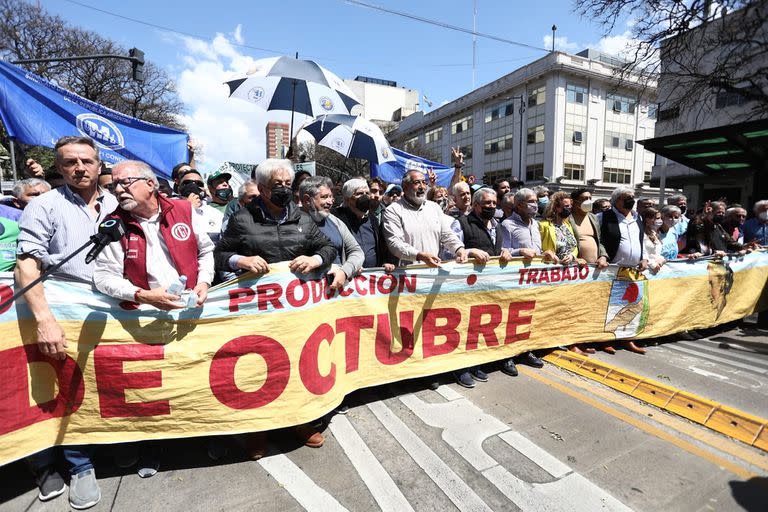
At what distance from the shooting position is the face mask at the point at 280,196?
9.18ft

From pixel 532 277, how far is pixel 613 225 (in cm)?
155

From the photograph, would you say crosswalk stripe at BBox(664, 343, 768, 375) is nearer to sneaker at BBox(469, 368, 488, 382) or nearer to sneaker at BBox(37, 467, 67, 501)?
sneaker at BBox(469, 368, 488, 382)

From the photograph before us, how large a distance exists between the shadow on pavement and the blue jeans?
12.9 feet

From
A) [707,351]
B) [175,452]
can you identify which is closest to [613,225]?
[707,351]

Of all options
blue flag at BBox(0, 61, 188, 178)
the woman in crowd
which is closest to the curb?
the woman in crowd

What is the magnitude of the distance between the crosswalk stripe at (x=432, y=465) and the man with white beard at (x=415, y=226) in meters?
1.44

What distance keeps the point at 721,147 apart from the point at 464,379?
11091mm

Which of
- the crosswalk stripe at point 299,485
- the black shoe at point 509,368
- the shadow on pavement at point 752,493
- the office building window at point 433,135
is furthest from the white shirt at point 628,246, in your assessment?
the office building window at point 433,135

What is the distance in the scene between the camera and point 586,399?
3.55 metres

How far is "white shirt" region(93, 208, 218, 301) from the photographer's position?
2.35m

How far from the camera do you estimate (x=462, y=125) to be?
156ft

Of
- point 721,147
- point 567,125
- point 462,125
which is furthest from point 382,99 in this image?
point 721,147

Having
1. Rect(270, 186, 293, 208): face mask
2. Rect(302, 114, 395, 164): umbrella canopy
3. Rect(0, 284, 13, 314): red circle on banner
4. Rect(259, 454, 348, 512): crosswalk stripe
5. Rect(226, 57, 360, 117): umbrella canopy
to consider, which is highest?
Rect(226, 57, 360, 117): umbrella canopy

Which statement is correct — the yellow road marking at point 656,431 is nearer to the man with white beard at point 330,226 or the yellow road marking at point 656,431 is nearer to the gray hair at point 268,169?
the man with white beard at point 330,226
